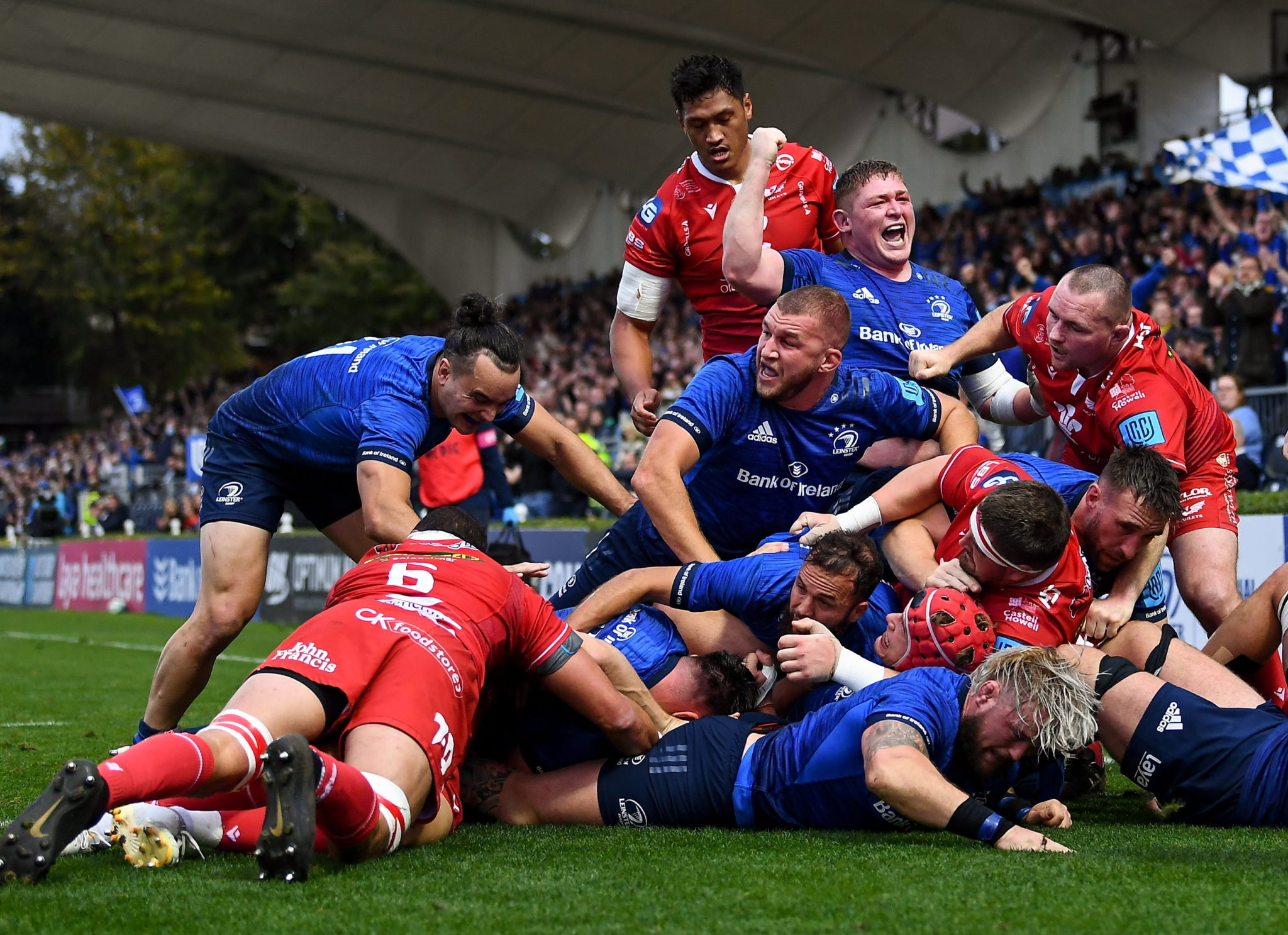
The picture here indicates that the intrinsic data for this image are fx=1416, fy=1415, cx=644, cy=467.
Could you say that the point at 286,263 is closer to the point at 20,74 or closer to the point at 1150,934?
the point at 20,74

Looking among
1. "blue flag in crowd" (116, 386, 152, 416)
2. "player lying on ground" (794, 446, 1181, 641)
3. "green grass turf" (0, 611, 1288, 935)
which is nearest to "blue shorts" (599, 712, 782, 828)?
"green grass turf" (0, 611, 1288, 935)

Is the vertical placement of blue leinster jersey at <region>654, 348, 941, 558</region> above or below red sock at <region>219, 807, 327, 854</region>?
above

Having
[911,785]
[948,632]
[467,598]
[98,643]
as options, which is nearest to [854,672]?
[948,632]

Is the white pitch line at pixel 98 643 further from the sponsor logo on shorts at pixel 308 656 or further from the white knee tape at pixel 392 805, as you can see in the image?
the white knee tape at pixel 392 805

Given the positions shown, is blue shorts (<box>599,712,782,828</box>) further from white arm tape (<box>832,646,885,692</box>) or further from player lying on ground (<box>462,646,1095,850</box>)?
white arm tape (<box>832,646,885,692</box>)

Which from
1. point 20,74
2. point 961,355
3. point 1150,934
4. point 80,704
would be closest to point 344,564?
point 80,704

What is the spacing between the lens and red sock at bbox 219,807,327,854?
4.40 metres

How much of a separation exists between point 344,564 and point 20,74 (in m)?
20.9

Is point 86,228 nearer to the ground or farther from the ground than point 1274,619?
farther from the ground

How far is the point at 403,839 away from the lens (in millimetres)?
4355

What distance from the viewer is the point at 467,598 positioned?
4.65 m

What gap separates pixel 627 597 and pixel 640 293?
1.98 m

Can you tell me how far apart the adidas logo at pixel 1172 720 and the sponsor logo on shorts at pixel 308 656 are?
2.65 metres

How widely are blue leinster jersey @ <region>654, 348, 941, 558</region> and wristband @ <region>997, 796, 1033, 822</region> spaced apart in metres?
1.75
